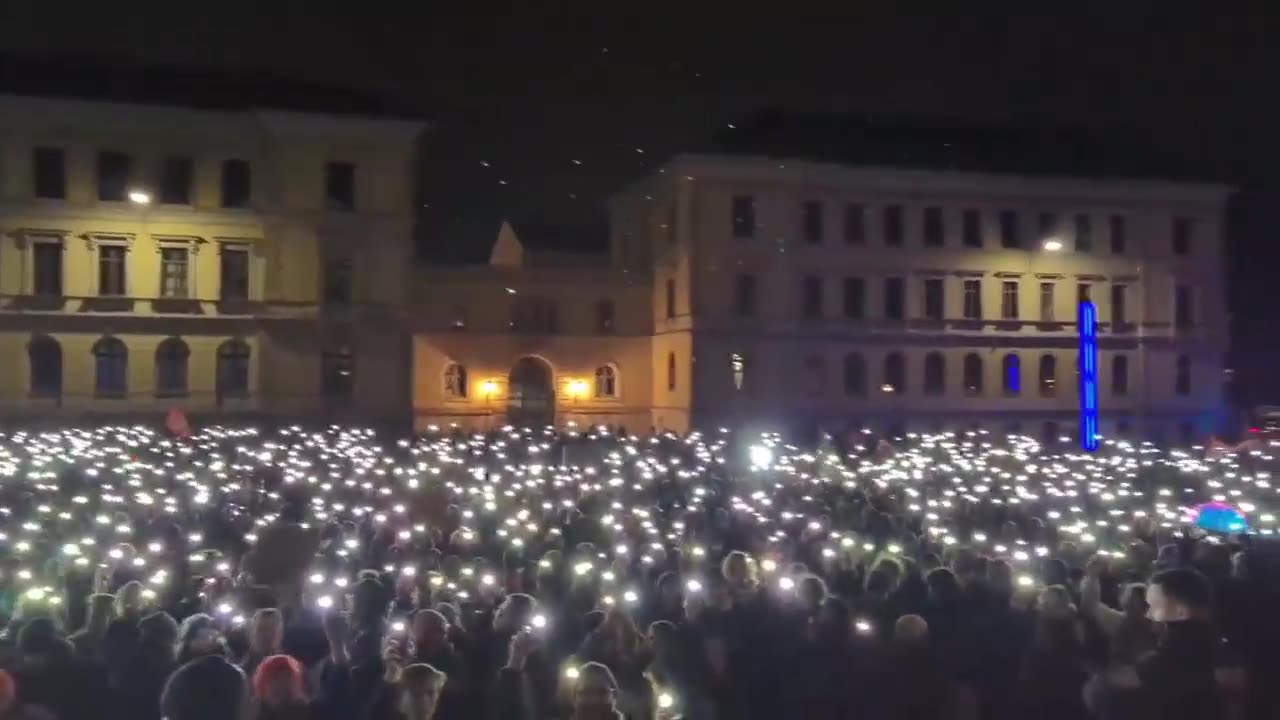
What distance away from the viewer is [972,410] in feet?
155

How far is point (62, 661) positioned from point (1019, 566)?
333 inches

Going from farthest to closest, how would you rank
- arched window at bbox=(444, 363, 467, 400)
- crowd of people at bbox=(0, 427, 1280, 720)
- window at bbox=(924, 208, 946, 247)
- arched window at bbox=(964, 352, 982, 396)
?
1. arched window at bbox=(964, 352, 982, 396)
2. window at bbox=(924, 208, 946, 247)
3. arched window at bbox=(444, 363, 467, 400)
4. crowd of people at bbox=(0, 427, 1280, 720)

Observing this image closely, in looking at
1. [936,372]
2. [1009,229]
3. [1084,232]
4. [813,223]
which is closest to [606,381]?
[813,223]

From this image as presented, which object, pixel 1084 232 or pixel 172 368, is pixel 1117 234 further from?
pixel 172 368

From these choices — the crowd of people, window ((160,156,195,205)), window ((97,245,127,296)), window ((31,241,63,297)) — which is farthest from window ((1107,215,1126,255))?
window ((31,241,63,297))

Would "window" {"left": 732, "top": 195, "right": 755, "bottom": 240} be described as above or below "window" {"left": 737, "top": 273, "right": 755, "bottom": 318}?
above

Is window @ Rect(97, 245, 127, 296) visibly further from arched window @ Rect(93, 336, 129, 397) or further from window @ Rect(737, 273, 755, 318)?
window @ Rect(737, 273, 755, 318)

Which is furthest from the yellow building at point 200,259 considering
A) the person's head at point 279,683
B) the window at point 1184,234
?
the person's head at point 279,683

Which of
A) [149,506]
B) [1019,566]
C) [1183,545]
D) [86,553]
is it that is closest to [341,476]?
[149,506]

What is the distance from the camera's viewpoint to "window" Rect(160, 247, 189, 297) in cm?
4019

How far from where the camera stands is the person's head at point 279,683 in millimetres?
5910

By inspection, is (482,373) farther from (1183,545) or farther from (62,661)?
(62,661)

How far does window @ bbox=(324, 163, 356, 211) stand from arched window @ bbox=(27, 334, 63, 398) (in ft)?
30.8

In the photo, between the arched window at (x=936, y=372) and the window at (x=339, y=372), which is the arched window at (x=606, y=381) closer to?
the window at (x=339, y=372)
